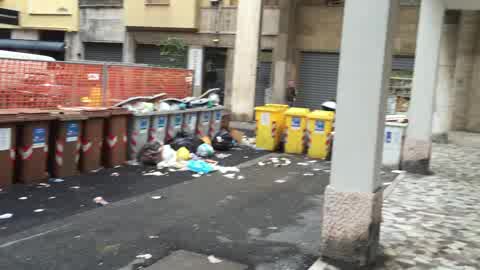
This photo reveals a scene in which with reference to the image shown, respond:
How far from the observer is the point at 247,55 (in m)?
19.1

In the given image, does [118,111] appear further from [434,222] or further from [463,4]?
[463,4]

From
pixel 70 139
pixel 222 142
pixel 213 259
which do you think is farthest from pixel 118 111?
pixel 213 259

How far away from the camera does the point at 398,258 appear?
5.54m

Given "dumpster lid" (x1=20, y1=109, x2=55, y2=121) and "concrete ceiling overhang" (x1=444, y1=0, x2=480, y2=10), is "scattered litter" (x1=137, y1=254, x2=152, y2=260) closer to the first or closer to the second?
"dumpster lid" (x1=20, y1=109, x2=55, y2=121)

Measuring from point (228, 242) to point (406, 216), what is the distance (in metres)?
3.00

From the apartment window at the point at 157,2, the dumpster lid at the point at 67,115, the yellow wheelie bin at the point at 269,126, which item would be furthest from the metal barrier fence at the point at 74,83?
the apartment window at the point at 157,2

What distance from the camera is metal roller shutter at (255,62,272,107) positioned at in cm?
2190

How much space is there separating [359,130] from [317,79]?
54.1 feet

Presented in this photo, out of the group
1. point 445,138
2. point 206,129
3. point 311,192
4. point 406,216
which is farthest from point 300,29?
point 406,216

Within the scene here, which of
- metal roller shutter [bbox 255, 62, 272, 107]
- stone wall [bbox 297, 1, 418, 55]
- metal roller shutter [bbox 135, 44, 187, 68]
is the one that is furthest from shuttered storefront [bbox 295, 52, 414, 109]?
metal roller shutter [bbox 135, 44, 187, 68]

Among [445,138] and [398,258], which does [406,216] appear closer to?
[398,258]

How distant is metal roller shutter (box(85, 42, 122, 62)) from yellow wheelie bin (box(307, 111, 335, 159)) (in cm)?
1550

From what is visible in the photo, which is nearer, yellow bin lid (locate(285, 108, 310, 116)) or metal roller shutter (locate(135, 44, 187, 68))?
yellow bin lid (locate(285, 108, 310, 116))

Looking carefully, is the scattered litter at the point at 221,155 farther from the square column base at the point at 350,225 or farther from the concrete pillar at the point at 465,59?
the concrete pillar at the point at 465,59
